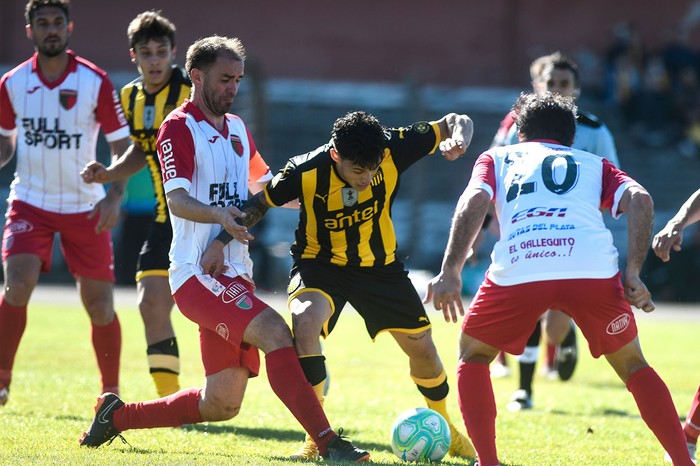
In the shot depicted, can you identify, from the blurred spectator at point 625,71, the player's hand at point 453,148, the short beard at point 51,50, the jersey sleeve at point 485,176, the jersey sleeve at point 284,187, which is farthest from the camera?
the blurred spectator at point 625,71

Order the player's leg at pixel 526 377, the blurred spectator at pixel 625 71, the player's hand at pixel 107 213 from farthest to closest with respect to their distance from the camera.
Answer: the blurred spectator at pixel 625 71
the player's leg at pixel 526 377
the player's hand at pixel 107 213

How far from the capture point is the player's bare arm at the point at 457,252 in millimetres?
5266

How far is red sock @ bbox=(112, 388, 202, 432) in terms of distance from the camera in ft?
19.3

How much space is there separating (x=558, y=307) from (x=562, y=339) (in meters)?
→ 4.29

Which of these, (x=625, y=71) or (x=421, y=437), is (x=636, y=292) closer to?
(x=421, y=437)

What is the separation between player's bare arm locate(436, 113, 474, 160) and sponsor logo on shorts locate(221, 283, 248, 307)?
4.36ft

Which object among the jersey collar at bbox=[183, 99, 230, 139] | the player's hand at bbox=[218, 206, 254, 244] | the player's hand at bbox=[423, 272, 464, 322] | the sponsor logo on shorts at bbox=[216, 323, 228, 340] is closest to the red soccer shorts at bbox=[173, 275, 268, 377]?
the sponsor logo on shorts at bbox=[216, 323, 228, 340]

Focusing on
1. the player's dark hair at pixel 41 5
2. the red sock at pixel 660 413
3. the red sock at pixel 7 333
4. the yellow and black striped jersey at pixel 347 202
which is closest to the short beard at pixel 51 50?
the player's dark hair at pixel 41 5

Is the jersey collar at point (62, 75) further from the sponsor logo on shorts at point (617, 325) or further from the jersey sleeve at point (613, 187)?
the sponsor logo on shorts at point (617, 325)

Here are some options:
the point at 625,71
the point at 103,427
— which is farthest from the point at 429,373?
the point at 625,71

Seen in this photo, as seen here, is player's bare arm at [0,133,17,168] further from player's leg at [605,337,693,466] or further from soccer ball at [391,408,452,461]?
player's leg at [605,337,693,466]

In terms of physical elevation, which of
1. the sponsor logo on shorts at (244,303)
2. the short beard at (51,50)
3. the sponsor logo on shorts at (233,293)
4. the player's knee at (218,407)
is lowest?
the player's knee at (218,407)

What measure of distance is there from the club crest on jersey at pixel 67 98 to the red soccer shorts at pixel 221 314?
2537 mm

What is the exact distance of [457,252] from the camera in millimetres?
5301
